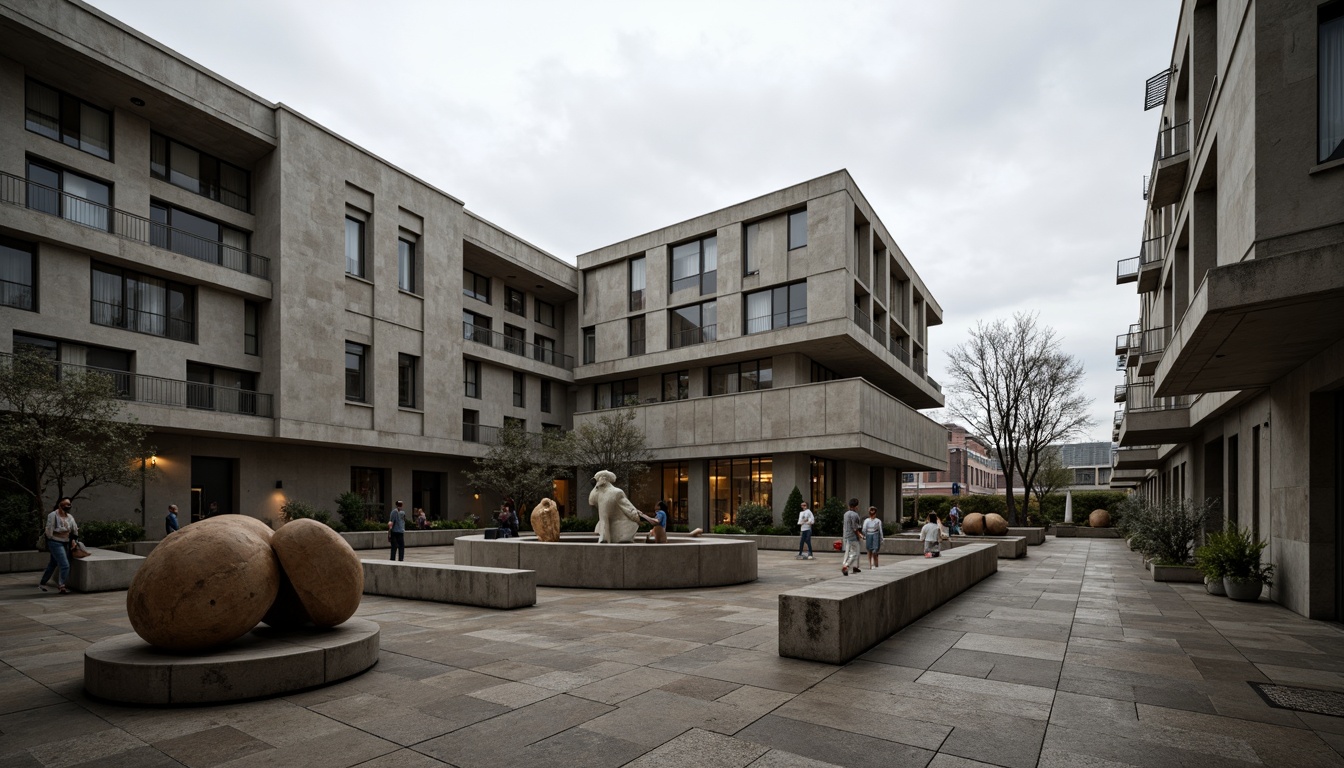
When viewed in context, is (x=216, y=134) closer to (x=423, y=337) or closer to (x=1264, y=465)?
(x=423, y=337)

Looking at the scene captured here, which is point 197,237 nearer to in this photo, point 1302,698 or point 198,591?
point 198,591

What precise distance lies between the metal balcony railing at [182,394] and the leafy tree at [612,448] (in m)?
13.0

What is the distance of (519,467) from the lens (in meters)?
34.1

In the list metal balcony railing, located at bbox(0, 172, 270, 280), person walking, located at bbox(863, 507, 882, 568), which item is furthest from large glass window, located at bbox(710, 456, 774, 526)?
metal balcony railing, located at bbox(0, 172, 270, 280)

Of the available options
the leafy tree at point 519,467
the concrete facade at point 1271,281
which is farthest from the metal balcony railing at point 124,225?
the concrete facade at point 1271,281

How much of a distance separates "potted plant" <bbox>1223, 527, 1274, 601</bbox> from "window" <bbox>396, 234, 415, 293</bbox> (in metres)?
30.8

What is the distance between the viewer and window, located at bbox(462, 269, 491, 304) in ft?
127

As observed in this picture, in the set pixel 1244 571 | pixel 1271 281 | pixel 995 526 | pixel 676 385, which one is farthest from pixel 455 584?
pixel 995 526

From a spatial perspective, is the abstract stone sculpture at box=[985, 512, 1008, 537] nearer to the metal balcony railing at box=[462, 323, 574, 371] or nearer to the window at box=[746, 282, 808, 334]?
the window at box=[746, 282, 808, 334]

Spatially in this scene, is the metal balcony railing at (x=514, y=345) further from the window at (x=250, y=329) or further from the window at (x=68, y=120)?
the window at (x=68, y=120)

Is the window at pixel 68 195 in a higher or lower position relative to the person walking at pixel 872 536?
higher

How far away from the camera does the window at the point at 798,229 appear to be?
3238cm

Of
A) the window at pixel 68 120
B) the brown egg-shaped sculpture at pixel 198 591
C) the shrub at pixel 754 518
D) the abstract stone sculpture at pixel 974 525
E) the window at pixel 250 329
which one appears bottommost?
the abstract stone sculpture at pixel 974 525

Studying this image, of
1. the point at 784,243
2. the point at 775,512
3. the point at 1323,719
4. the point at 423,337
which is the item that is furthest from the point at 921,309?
the point at 1323,719
